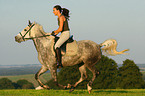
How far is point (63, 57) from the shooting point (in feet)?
41.9

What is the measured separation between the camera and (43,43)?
520 inches

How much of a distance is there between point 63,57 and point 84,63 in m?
1.24

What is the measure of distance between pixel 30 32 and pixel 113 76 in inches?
1085

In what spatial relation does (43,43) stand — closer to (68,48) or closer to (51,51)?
(51,51)

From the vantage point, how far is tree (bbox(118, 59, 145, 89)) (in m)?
35.3

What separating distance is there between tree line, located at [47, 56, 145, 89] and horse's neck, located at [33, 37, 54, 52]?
2300 cm

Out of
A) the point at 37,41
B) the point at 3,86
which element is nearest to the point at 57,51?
the point at 37,41

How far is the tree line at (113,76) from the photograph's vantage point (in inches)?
1409

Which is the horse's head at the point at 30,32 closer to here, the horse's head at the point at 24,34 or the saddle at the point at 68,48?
the horse's head at the point at 24,34

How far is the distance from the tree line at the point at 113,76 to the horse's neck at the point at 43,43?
23002mm

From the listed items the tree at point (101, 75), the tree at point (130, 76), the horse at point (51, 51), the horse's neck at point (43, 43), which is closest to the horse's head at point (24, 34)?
the horse at point (51, 51)

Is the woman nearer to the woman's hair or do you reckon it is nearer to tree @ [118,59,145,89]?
the woman's hair

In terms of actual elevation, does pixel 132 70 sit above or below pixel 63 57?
below

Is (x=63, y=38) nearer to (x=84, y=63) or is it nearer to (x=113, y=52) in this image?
(x=84, y=63)
